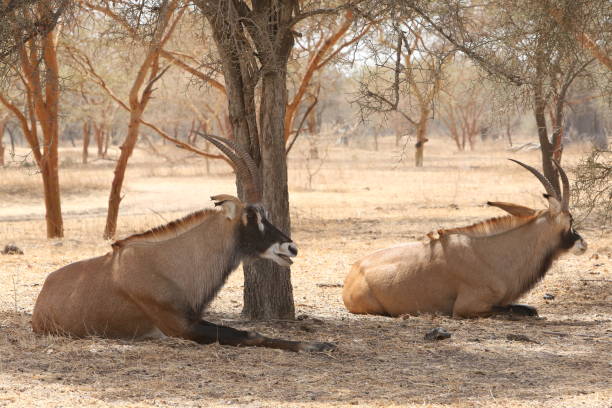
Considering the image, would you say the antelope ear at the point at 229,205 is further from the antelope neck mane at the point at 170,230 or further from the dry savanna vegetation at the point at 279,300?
the antelope neck mane at the point at 170,230

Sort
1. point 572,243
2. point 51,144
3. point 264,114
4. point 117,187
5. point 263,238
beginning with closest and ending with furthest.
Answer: point 263,238
point 264,114
point 572,243
point 51,144
point 117,187

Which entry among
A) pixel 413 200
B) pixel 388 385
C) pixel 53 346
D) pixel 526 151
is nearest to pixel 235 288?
pixel 53 346

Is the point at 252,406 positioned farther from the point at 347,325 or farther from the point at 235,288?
the point at 235,288

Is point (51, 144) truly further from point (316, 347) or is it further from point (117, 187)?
point (316, 347)

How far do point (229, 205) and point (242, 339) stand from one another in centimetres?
96

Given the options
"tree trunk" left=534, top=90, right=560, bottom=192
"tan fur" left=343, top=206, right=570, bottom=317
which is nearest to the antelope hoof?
"tan fur" left=343, top=206, right=570, bottom=317

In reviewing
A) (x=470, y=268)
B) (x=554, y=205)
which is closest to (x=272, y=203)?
(x=470, y=268)

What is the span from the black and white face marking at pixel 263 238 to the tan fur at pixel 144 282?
127mm

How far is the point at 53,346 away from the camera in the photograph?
534 centimetres

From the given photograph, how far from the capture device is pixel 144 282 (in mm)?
5523

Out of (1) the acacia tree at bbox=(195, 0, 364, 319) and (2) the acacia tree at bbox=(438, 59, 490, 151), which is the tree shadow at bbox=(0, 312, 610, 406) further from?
(2) the acacia tree at bbox=(438, 59, 490, 151)

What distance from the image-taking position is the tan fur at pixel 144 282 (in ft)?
18.1

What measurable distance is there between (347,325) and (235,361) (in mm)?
1635

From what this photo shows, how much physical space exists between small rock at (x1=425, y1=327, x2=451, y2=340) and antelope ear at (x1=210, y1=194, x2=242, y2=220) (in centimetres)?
166
